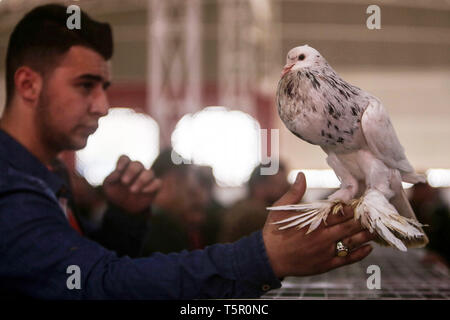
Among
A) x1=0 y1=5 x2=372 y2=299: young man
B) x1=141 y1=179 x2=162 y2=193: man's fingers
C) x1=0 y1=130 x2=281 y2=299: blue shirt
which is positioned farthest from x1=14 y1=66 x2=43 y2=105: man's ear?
x1=141 y1=179 x2=162 y2=193: man's fingers

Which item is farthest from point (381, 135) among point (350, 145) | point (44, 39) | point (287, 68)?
point (44, 39)

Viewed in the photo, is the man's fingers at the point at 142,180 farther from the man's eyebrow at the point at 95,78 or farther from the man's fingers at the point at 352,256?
the man's fingers at the point at 352,256

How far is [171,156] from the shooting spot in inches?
33.5

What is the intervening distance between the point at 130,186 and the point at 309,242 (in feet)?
1.15

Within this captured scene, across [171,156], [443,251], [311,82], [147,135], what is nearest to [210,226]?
[171,156]

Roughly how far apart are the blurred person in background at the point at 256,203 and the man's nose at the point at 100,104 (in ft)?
0.81

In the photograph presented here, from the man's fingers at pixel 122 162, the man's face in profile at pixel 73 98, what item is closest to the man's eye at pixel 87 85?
the man's face in profile at pixel 73 98

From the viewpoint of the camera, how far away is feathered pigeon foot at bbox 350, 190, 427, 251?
0.57m

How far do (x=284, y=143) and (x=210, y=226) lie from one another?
0.22 metres

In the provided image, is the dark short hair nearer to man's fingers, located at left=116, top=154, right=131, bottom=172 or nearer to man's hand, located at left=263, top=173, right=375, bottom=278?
man's fingers, located at left=116, top=154, right=131, bottom=172

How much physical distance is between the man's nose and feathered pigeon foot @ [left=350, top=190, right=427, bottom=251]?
401mm

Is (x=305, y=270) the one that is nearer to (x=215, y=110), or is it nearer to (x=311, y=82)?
(x=311, y=82)

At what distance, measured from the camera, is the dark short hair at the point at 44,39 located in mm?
749
